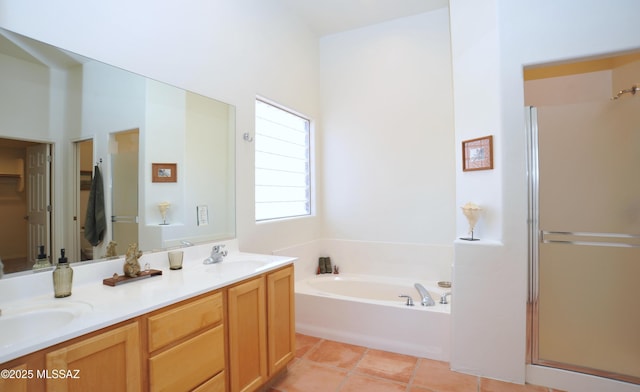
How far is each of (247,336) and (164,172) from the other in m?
1.19

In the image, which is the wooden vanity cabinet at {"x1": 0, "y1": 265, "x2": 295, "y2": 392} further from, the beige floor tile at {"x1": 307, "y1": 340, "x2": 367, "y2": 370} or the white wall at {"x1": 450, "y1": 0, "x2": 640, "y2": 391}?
the white wall at {"x1": 450, "y1": 0, "x2": 640, "y2": 391}

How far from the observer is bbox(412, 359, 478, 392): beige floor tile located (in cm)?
209

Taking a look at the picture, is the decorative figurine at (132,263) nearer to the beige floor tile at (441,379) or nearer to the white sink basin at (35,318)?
the white sink basin at (35,318)

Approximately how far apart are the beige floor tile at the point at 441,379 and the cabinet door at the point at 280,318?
36.6 inches

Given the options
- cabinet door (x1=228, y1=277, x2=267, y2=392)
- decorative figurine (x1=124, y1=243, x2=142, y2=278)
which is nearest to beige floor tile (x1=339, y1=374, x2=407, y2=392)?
cabinet door (x1=228, y1=277, x2=267, y2=392)

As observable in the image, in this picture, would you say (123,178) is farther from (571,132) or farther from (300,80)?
(571,132)

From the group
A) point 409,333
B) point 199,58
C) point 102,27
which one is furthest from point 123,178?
point 409,333

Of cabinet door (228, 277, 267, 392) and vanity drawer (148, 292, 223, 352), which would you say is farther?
cabinet door (228, 277, 267, 392)

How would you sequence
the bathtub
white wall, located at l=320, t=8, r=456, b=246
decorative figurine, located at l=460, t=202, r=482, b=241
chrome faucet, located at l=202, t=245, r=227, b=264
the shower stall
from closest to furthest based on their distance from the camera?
the shower stall → chrome faucet, located at l=202, t=245, r=227, b=264 → decorative figurine, located at l=460, t=202, r=482, b=241 → the bathtub → white wall, located at l=320, t=8, r=456, b=246

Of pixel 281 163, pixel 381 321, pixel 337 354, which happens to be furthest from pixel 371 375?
pixel 281 163

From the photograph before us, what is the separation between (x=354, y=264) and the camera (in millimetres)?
3795

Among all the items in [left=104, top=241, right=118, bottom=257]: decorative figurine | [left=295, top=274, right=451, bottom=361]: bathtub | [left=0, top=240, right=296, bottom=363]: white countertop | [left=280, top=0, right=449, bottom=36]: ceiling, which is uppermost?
[left=280, top=0, right=449, bottom=36]: ceiling

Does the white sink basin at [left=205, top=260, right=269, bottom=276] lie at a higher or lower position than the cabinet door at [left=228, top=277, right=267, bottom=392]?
higher

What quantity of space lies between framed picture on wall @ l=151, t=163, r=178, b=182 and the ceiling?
2.24 metres
